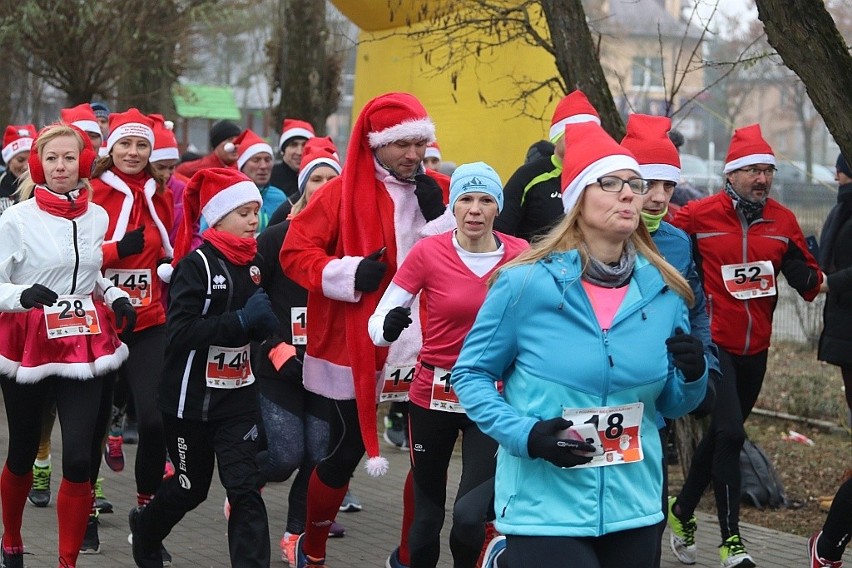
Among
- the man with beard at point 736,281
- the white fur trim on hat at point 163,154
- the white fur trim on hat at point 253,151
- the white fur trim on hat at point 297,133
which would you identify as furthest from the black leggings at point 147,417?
the white fur trim on hat at point 297,133

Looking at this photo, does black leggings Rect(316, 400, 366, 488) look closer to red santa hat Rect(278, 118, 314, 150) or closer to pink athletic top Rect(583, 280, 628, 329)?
pink athletic top Rect(583, 280, 628, 329)

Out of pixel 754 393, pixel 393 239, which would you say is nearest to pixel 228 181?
pixel 393 239

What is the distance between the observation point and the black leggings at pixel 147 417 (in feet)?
24.0

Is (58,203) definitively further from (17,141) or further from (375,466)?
(17,141)

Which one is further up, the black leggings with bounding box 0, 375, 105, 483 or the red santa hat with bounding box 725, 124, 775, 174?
the red santa hat with bounding box 725, 124, 775, 174

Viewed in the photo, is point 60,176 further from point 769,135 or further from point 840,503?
point 769,135

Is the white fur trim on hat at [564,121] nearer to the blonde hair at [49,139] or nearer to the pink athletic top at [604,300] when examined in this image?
the blonde hair at [49,139]

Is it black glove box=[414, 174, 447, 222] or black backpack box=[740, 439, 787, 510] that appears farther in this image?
black backpack box=[740, 439, 787, 510]

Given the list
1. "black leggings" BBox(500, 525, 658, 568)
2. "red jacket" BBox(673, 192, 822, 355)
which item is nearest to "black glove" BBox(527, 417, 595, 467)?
"black leggings" BBox(500, 525, 658, 568)

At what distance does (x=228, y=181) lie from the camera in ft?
21.2

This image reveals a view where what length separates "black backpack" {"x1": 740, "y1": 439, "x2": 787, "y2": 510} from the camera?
8.84 m

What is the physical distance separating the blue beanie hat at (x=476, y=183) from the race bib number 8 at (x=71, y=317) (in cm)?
182

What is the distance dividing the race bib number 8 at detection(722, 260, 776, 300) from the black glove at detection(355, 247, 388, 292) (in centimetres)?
209

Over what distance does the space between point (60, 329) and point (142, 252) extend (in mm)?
1320
